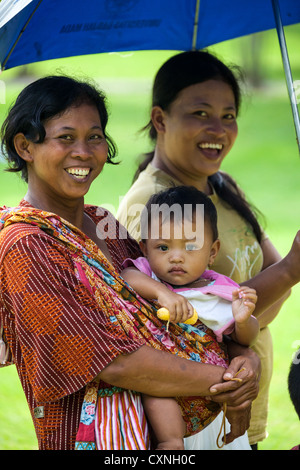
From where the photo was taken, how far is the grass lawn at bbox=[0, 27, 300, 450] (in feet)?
20.5

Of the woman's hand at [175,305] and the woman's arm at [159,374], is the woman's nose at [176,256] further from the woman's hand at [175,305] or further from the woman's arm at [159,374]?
the woman's arm at [159,374]

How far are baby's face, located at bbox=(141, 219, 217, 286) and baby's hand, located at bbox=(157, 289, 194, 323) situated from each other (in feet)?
0.54

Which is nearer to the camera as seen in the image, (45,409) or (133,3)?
(45,409)

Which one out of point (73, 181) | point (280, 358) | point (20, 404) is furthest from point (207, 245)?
point (280, 358)

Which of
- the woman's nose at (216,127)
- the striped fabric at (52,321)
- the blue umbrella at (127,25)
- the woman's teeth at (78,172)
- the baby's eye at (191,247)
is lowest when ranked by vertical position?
the striped fabric at (52,321)

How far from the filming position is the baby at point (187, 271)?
2.73 m

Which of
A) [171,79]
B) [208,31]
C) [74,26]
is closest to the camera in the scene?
[74,26]

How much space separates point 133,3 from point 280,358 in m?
4.50

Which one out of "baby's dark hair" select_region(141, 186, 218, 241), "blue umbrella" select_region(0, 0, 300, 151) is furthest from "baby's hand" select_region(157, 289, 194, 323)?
"blue umbrella" select_region(0, 0, 300, 151)

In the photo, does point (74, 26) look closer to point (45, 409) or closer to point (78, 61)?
Answer: point (45, 409)

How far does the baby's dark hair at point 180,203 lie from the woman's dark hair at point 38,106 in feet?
1.48

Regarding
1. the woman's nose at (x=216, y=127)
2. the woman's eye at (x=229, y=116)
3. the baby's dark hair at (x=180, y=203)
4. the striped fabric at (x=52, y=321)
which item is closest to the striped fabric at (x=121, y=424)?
the striped fabric at (x=52, y=321)

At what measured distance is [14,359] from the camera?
2.58 m

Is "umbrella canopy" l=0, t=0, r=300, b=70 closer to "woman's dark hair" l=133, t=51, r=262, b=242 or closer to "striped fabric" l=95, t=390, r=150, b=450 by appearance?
"woman's dark hair" l=133, t=51, r=262, b=242
